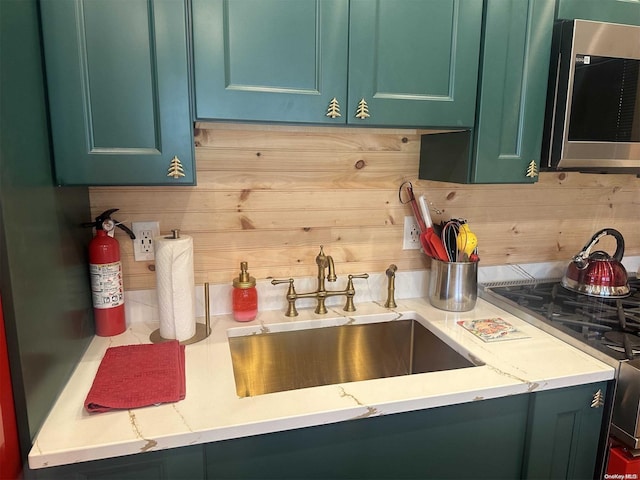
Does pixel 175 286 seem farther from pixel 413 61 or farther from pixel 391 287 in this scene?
pixel 413 61

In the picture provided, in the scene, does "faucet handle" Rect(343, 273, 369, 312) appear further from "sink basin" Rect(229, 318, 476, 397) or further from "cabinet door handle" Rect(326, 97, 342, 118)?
"cabinet door handle" Rect(326, 97, 342, 118)

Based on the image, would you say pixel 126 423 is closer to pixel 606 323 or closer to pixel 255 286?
pixel 255 286

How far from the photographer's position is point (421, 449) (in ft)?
3.67

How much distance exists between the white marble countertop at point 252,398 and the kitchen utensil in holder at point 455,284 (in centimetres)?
16

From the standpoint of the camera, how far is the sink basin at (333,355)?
1.47 m

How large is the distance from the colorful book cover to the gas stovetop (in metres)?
0.10

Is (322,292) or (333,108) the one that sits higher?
(333,108)

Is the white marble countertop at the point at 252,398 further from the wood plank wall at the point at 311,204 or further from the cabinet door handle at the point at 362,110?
the cabinet door handle at the point at 362,110

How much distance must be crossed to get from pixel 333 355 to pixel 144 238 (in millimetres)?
732

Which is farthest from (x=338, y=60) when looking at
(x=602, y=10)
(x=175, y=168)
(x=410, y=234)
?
(x=602, y=10)

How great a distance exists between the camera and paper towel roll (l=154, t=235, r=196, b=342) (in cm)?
131

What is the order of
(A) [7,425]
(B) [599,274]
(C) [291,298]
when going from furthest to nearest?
(B) [599,274] < (C) [291,298] < (A) [7,425]

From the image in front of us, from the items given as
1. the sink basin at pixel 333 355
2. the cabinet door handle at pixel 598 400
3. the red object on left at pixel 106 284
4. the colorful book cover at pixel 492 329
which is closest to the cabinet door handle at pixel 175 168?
the red object on left at pixel 106 284

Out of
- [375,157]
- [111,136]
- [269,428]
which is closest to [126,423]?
[269,428]
